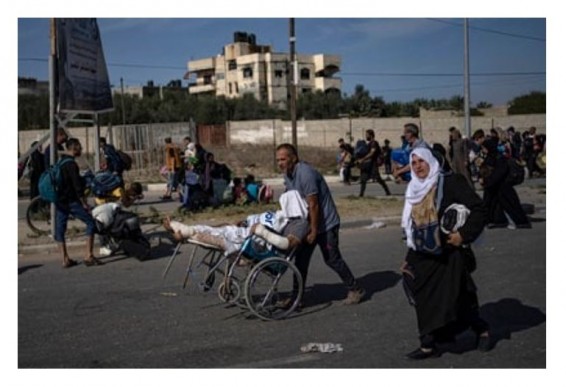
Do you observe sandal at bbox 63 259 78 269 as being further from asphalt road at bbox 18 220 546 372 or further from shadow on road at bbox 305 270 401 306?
shadow on road at bbox 305 270 401 306

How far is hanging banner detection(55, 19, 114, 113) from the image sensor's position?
38.3 feet

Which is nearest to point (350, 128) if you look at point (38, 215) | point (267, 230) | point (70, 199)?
point (38, 215)

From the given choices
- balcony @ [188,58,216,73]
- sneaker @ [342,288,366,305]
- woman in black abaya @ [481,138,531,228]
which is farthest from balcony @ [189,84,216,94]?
sneaker @ [342,288,366,305]

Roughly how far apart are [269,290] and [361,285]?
185 centimetres

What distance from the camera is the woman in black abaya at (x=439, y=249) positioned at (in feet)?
17.3

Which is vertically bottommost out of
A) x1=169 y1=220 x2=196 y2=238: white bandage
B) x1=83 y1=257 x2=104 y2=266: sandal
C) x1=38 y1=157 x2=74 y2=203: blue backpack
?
x1=83 y1=257 x2=104 y2=266: sandal

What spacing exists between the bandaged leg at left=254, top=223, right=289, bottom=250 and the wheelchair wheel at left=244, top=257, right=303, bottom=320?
0.14 meters

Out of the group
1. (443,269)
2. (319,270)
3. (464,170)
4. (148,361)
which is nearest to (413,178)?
(443,269)

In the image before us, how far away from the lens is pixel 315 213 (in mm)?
6723

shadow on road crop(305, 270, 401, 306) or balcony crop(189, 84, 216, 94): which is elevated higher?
balcony crop(189, 84, 216, 94)

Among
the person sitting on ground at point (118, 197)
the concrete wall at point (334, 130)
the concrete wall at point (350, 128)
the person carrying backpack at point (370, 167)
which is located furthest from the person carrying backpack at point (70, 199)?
the concrete wall at point (350, 128)

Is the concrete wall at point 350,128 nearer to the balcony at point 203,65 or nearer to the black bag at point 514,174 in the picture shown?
the black bag at point 514,174

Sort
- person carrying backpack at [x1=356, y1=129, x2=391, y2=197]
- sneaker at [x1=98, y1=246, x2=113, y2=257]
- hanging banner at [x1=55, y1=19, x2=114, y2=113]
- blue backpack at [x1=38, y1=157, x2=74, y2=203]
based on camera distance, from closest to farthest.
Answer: blue backpack at [x1=38, y1=157, x2=74, y2=203] < sneaker at [x1=98, y1=246, x2=113, y2=257] < hanging banner at [x1=55, y1=19, x2=114, y2=113] < person carrying backpack at [x1=356, y1=129, x2=391, y2=197]

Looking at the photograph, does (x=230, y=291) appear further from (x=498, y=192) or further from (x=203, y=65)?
(x=203, y=65)
